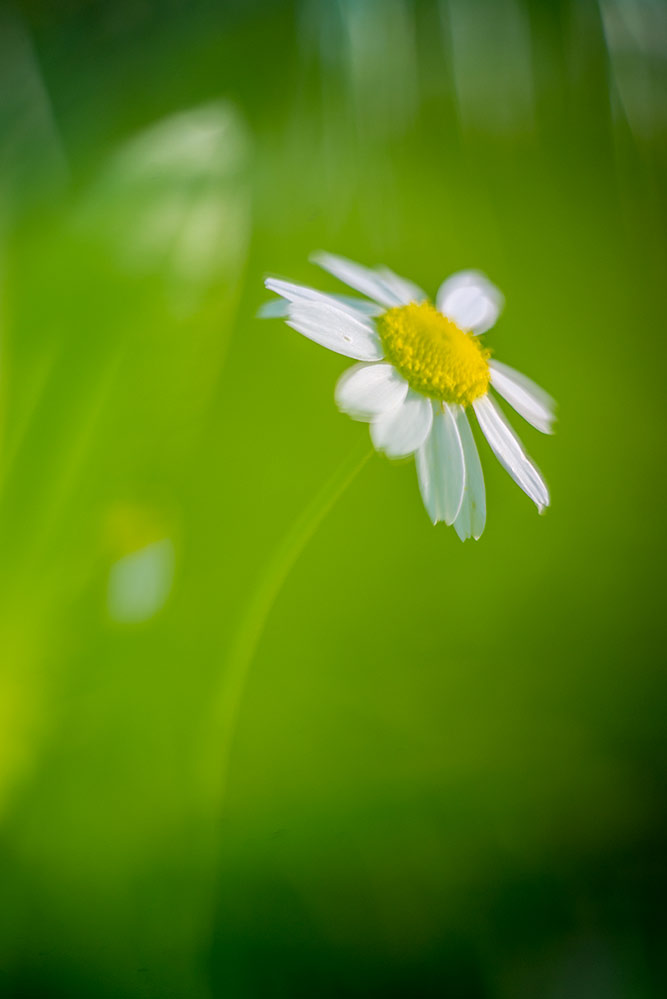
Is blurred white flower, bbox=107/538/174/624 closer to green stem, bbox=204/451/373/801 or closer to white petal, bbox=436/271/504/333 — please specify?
green stem, bbox=204/451/373/801

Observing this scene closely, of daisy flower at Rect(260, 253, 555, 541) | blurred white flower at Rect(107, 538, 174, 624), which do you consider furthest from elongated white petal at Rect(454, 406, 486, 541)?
blurred white flower at Rect(107, 538, 174, 624)

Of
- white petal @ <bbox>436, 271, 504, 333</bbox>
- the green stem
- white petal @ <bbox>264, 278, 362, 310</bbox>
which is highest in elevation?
white petal @ <bbox>436, 271, 504, 333</bbox>

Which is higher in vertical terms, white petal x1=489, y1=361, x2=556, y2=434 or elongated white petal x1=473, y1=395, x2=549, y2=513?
white petal x1=489, y1=361, x2=556, y2=434

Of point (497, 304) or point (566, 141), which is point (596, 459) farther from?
point (566, 141)

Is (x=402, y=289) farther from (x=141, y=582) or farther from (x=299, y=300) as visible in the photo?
(x=141, y=582)

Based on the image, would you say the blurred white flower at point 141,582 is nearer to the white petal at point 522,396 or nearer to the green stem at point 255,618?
the green stem at point 255,618
